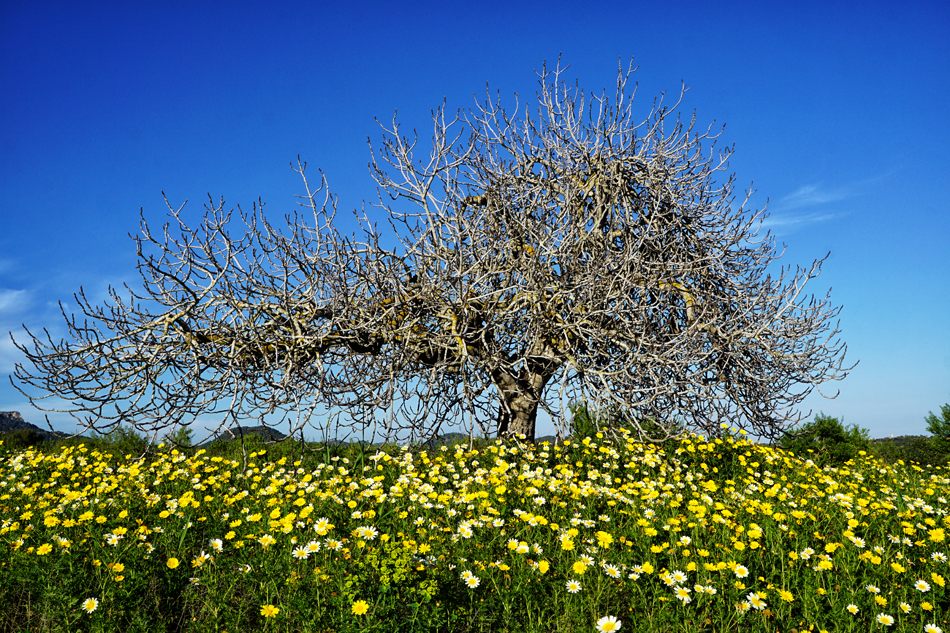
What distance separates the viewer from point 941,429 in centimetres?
1201

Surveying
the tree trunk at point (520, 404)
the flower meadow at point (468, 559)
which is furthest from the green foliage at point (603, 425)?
the flower meadow at point (468, 559)

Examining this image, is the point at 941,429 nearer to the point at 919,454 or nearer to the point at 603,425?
the point at 919,454

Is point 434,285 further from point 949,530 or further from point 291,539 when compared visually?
point 949,530

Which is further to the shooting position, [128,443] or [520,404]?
[128,443]

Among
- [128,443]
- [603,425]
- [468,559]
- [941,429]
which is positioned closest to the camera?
[468,559]

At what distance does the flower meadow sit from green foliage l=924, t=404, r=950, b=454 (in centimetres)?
744

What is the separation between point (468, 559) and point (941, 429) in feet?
42.8

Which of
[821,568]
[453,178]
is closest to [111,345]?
[453,178]

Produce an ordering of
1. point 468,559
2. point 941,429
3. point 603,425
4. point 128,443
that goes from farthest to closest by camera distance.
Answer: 1. point 941,429
2. point 128,443
3. point 603,425
4. point 468,559

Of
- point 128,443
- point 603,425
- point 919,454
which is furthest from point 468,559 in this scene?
point 919,454

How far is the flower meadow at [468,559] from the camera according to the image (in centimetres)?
312

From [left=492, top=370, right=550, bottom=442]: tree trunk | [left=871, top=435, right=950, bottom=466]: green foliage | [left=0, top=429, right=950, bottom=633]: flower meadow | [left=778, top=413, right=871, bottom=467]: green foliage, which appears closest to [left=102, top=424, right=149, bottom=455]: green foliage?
[left=0, top=429, right=950, bottom=633]: flower meadow

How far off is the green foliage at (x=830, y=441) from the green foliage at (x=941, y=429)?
2.47m

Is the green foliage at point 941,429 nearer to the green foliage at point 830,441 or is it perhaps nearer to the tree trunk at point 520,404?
the green foliage at point 830,441
